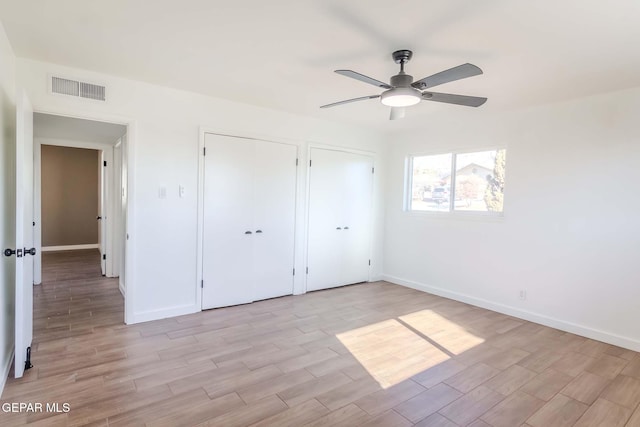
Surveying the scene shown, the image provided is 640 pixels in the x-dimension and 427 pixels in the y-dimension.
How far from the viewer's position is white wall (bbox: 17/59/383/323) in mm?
3377

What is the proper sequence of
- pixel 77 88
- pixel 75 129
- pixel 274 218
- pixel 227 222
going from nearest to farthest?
pixel 77 88 → pixel 227 222 → pixel 75 129 → pixel 274 218

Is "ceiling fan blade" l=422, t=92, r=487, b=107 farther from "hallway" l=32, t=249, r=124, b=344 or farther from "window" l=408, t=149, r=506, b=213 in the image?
"hallway" l=32, t=249, r=124, b=344

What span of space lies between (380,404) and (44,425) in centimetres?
198

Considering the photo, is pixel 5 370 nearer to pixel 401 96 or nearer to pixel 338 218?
pixel 401 96

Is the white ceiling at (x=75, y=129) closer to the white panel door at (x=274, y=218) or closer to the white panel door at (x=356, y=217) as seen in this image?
the white panel door at (x=274, y=218)

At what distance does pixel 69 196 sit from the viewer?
775cm

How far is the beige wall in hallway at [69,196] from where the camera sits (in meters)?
7.56

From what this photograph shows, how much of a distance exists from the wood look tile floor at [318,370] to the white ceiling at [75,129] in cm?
208

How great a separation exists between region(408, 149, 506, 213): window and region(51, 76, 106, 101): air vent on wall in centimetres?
416

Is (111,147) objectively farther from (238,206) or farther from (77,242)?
(77,242)

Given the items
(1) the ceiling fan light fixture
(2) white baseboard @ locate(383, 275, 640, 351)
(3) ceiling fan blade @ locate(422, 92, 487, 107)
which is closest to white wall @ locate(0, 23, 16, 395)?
(1) the ceiling fan light fixture

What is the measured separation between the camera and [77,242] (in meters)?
7.93

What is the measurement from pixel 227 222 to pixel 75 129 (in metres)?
2.23

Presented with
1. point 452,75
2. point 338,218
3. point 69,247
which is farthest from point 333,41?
point 69,247
